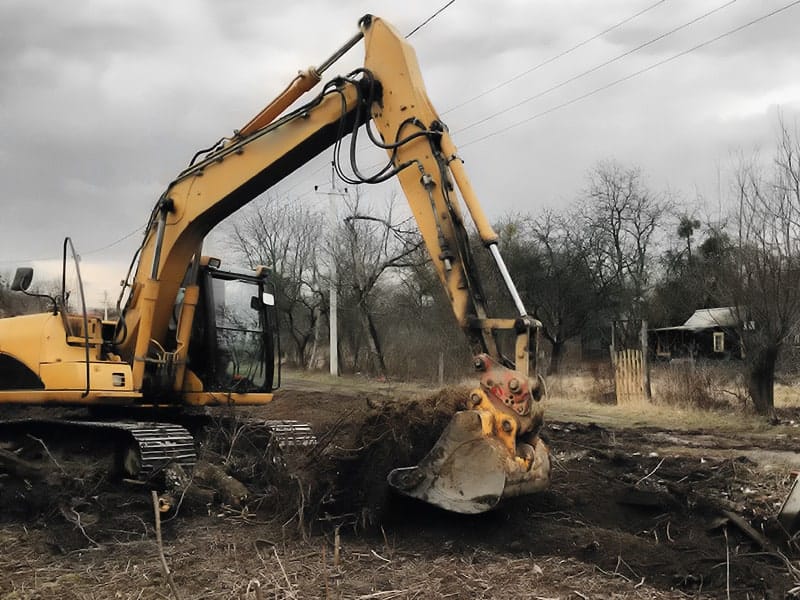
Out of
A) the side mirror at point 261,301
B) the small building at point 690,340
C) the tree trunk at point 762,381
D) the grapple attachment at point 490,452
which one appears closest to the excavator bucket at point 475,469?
the grapple attachment at point 490,452

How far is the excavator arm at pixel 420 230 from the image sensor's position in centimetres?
506

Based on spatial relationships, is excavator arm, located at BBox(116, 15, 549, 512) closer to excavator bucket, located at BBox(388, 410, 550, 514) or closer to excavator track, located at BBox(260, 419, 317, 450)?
excavator bucket, located at BBox(388, 410, 550, 514)

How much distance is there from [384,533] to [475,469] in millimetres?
913

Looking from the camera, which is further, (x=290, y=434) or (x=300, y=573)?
(x=290, y=434)

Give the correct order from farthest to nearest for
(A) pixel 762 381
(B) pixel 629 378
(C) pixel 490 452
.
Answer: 1. (B) pixel 629 378
2. (A) pixel 762 381
3. (C) pixel 490 452

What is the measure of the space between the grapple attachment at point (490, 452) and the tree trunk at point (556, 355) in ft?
70.7

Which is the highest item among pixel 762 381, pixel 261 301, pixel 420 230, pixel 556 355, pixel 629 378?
pixel 420 230

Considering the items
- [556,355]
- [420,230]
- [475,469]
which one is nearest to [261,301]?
[420,230]

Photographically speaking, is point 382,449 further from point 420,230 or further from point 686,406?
point 686,406

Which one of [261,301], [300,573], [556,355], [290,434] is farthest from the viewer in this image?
[556,355]

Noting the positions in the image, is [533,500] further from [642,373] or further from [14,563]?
[642,373]

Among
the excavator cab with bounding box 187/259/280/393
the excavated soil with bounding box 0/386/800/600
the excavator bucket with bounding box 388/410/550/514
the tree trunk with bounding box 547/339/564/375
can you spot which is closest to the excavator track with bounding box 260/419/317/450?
the excavated soil with bounding box 0/386/800/600

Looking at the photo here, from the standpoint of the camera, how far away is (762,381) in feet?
42.2

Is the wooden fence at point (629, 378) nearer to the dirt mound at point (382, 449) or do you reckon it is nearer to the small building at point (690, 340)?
the small building at point (690, 340)
